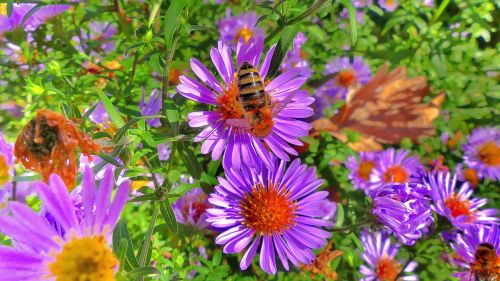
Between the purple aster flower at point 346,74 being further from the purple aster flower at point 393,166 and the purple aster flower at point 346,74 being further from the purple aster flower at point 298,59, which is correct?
the purple aster flower at point 393,166

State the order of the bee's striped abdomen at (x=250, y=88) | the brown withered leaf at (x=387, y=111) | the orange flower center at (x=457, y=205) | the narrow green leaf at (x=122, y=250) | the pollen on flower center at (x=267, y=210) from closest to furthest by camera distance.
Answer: the narrow green leaf at (x=122, y=250) < the bee's striped abdomen at (x=250, y=88) < the pollen on flower center at (x=267, y=210) < the orange flower center at (x=457, y=205) < the brown withered leaf at (x=387, y=111)

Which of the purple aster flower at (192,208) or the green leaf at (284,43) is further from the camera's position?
the purple aster flower at (192,208)

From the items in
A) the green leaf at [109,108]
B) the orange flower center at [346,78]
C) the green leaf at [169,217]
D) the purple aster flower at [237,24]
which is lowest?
the green leaf at [169,217]

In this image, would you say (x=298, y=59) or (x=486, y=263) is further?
(x=298, y=59)

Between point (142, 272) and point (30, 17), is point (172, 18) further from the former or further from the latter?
point (30, 17)

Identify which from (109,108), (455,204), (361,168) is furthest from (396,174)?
(109,108)

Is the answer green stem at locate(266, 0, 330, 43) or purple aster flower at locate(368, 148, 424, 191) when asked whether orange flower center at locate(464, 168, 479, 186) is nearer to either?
purple aster flower at locate(368, 148, 424, 191)

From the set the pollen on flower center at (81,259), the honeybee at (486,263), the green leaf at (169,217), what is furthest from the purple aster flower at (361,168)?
the pollen on flower center at (81,259)
